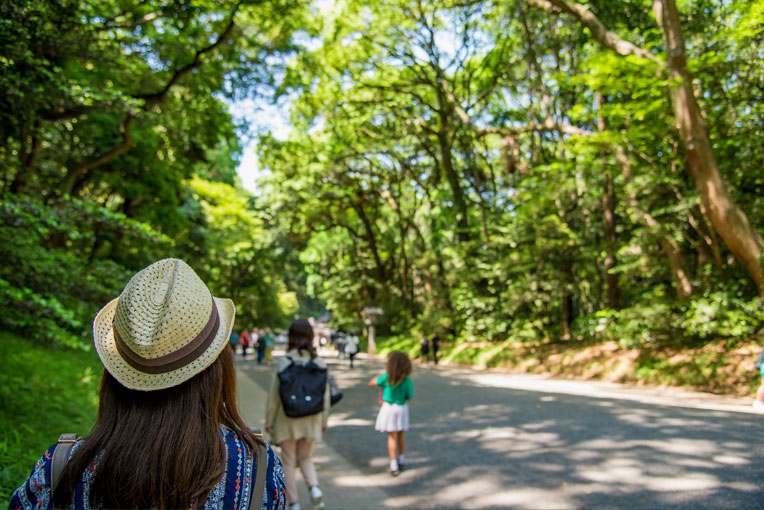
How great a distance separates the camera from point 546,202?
1817 centimetres

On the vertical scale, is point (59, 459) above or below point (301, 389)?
above

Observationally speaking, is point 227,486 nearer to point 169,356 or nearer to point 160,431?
point 160,431

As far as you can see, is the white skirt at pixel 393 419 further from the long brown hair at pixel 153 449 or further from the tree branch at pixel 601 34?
the tree branch at pixel 601 34

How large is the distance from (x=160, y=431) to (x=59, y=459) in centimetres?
29

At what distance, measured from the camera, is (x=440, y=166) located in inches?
1027

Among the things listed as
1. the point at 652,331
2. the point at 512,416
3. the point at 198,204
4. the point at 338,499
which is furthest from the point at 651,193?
the point at 198,204

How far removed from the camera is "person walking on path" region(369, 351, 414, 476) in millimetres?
5777

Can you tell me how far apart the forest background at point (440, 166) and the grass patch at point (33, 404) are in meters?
0.04

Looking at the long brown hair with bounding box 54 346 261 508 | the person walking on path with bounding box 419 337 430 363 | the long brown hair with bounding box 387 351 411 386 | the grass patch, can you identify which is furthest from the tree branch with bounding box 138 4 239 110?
the person walking on path with bounding box 419 337 430 363

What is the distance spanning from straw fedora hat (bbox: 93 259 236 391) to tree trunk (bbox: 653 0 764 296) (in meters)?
11.5

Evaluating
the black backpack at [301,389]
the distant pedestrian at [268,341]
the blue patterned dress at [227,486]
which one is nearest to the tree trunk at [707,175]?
the black backpack at [301,389]

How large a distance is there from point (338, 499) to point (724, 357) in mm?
11161

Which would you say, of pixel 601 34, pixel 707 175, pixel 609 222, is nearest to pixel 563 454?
pixel 707 175

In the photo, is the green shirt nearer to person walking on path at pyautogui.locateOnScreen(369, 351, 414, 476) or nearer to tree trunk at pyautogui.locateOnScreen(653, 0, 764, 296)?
person walking on path at pyautogui.locateOnScreen(369, 351, 414, 476)
